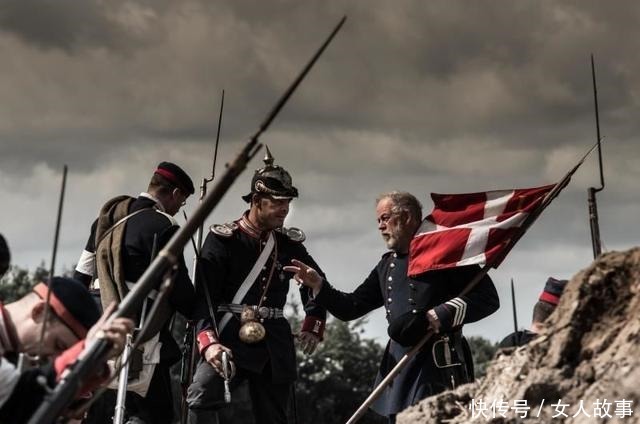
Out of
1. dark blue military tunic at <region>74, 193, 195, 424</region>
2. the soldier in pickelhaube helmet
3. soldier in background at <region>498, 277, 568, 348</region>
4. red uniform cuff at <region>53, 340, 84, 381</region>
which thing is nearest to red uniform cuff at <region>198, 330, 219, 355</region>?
the soldier in pickelhaube helmet

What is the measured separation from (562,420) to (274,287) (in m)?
4.66

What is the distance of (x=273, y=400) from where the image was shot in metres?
9.05

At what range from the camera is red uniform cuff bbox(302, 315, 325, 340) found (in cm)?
949

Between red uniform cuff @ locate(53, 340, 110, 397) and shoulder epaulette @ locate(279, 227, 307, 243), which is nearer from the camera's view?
red uniform cuff @ locate(53, 340, 110, 397)

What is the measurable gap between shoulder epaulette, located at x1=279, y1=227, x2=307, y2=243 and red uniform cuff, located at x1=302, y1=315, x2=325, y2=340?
Result: 0.64m

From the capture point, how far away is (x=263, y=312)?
9180 millimetres

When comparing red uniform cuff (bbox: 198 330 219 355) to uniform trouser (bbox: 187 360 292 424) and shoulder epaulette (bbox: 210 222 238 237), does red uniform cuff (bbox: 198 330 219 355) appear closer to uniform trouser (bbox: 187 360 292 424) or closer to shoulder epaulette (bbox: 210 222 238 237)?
uniform trouser (bbox: 187 360 292 424)

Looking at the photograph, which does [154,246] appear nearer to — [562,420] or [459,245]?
[459,245]

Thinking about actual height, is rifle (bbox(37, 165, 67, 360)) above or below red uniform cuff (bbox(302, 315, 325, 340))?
below

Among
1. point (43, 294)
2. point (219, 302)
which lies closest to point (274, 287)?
point (219, 302)

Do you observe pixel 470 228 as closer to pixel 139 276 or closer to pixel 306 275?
pixel 306 275

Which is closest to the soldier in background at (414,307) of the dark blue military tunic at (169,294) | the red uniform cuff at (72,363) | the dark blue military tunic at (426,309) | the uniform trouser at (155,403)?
the dark blue military tunic at (426,309)

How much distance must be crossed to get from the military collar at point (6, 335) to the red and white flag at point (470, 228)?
4025 millimetres

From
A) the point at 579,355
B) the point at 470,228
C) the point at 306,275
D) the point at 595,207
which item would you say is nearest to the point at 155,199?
the point at 306,275
